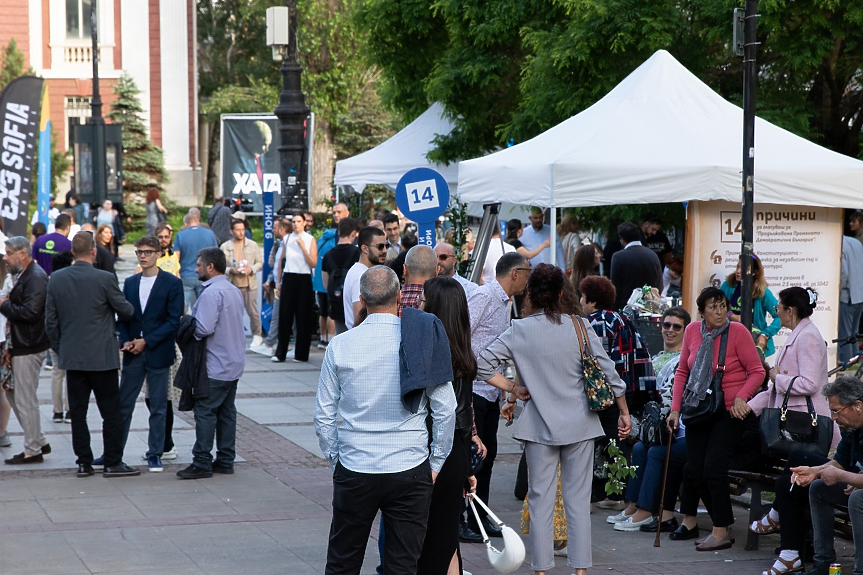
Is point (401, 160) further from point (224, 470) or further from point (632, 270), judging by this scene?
point (224, 470)

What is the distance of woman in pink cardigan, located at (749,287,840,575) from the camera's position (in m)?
6.55

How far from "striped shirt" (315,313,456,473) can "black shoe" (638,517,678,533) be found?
121 inches

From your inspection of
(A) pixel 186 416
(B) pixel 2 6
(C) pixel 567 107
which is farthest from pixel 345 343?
(B) pixel 2 6

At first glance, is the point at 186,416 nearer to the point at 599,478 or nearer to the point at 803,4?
the point at 599,478

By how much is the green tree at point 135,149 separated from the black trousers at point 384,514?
37.8 meters

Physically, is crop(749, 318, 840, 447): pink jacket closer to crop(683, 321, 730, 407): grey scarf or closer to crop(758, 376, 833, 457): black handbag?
crop(758, 376, 833, 457): black handbag

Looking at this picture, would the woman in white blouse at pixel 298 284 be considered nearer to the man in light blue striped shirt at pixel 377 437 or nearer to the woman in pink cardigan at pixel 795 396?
the woman in pink cardigan at pixel 795 396

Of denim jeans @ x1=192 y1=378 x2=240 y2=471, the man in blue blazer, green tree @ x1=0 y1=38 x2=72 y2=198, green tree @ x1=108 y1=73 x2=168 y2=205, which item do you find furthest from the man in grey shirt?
green tree @ x1=108 y1=73 x2=168 y2=205

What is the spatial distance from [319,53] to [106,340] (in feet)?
110

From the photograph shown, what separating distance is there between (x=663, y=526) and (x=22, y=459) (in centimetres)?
544

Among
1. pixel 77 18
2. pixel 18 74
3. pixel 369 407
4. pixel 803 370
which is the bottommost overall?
pixel 803 370

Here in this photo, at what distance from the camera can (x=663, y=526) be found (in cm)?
760

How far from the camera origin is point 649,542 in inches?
291

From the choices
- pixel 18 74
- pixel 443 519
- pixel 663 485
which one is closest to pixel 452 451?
pixel 443 519
